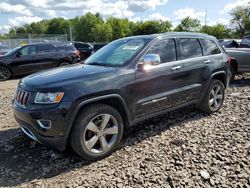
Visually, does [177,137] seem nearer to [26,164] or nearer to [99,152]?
[99,152]

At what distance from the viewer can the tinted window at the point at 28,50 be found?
13.0m

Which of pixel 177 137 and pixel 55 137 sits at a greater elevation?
pixel 55 137

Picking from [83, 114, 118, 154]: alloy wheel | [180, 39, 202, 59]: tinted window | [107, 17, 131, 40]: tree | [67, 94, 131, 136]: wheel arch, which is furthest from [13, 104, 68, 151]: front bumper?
[107, 17, 131, 40]: tree

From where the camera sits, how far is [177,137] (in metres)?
4.85

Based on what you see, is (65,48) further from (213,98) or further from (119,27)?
(119,27)

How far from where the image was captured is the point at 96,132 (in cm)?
405

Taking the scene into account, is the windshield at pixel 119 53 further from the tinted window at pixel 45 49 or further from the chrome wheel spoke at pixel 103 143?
the tinted window at pixel 45 49

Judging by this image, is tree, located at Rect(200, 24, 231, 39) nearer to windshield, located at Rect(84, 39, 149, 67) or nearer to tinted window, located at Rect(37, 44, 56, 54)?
tinted window, located at Rect(37, 44, 56, 54)

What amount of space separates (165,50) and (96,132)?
1963 mm

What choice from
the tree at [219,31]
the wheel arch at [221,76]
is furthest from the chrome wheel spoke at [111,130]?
the tree at [219,31]

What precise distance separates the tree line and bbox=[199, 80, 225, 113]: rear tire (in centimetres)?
3351

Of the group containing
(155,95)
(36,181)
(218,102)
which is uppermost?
(155,95)

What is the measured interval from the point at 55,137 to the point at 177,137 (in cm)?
213

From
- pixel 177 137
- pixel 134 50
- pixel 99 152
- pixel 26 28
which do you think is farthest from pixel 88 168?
pixel 26 28
